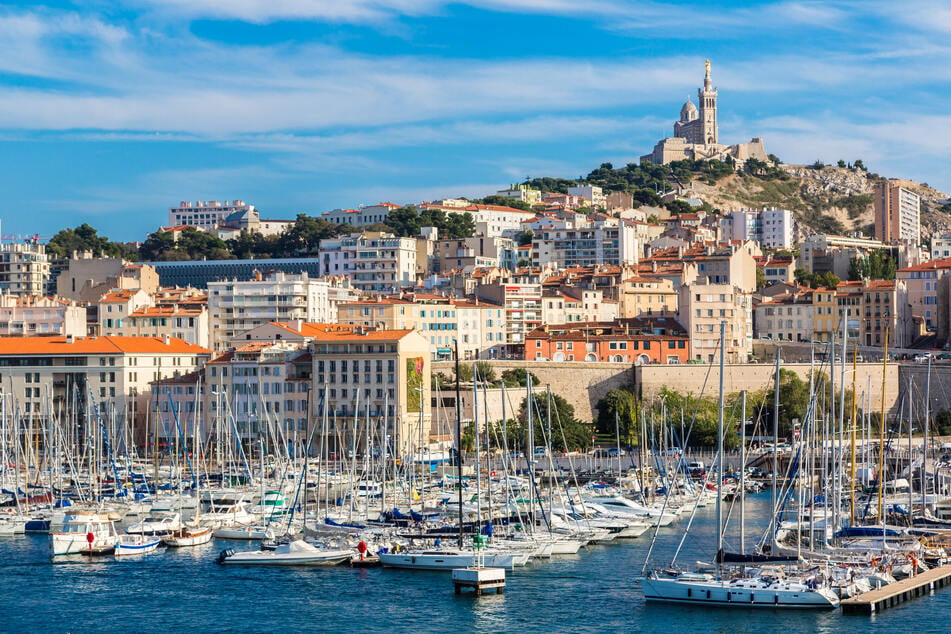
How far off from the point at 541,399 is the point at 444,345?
1211 cm

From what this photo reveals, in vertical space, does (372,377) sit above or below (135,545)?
above

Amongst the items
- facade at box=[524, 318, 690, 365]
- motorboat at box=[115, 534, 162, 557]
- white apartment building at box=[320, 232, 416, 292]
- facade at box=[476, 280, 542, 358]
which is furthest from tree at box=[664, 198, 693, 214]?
motorboat at box=[115, 534, 162, 557]

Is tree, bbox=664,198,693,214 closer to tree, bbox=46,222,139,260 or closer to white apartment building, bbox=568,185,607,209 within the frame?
white apartment building, bbox=568,185,607,209

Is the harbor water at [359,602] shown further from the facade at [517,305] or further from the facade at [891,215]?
the facade at [891,215]

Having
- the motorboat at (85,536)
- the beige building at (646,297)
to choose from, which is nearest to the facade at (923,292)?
the beige building at (646,297)

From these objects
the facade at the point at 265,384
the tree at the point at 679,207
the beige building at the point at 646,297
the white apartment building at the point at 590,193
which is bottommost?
the facade at the point at 265,384

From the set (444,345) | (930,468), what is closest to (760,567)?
(930,468)

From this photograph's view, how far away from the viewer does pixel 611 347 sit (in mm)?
71750

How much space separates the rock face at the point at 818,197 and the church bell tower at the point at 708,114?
991 centimetres

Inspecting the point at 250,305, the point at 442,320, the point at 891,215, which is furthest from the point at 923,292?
the point at 891,215

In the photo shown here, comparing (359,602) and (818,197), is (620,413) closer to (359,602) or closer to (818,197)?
(359,602)

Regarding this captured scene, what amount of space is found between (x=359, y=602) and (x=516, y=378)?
1239 inches

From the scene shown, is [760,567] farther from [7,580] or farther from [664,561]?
[7,580]

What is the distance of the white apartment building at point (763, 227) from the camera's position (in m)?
123
